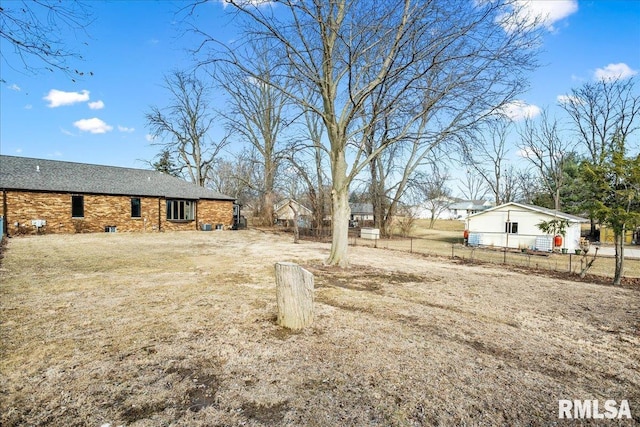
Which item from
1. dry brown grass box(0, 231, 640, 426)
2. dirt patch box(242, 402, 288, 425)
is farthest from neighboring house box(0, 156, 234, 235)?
dirt patch box(242, 402, 288, 425)

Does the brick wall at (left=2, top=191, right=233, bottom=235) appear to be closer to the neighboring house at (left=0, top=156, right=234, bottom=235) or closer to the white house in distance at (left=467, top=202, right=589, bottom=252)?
the neighboring house at (left=0, top=156, right=234, bottom=235)

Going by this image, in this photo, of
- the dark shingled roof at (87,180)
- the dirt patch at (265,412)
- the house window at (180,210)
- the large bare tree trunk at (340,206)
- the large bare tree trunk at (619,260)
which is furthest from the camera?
the house window at (180,210)

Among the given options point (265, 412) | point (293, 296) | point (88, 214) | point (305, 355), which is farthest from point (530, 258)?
point (88, 214)

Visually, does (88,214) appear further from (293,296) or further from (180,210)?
(293,296)

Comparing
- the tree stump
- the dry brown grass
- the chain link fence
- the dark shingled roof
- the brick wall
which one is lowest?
the chain link fence

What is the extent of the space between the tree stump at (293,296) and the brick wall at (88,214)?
21.3m

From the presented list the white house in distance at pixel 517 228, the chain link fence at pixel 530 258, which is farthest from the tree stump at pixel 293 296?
the white house in distance at pixel 517 228

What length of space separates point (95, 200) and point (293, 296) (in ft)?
71.1

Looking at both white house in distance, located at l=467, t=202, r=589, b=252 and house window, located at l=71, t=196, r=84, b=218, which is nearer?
white house in distance, located at l=467, t=202, r=589, b=252

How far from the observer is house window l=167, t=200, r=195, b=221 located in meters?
24.1

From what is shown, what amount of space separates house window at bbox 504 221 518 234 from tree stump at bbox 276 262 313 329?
20257 mm

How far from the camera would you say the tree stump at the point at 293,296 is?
15.0ft

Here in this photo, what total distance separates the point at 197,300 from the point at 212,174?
144ft

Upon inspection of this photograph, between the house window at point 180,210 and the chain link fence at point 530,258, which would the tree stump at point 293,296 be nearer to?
the chain link fence at point 530,258
